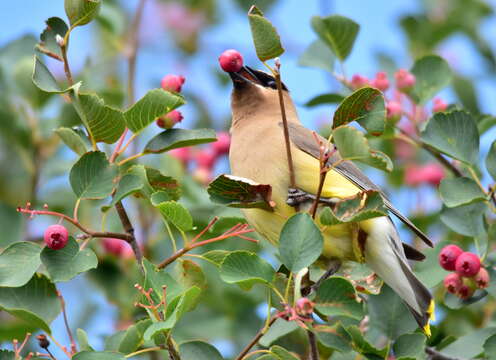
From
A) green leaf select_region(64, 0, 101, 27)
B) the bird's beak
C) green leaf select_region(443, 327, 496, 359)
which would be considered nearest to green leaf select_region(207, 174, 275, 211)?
green leaf select_region(64, 0, 101, 27)

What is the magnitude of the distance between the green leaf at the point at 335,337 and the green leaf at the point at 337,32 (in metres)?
1.77

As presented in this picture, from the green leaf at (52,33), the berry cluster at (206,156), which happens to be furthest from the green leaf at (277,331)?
the berry cluster at (206,156)

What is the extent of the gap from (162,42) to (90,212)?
2221 millimetres

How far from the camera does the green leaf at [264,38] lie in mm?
2752

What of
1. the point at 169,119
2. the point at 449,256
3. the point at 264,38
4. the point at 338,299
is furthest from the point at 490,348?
the point at 169,119

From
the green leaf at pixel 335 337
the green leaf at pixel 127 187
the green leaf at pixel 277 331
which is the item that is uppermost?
the green leaf at pixel 127 187

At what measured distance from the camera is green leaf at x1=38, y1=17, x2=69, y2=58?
320cm

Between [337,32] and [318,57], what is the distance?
179mm

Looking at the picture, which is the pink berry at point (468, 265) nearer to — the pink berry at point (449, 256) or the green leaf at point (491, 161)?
the pink berry at point (449, 256)

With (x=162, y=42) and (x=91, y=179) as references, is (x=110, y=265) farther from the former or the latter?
(x=162, y=42)

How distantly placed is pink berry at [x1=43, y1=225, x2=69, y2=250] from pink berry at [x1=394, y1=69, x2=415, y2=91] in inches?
79.4

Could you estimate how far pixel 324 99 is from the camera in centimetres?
434

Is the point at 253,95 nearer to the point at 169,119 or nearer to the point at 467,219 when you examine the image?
the point at 169,119

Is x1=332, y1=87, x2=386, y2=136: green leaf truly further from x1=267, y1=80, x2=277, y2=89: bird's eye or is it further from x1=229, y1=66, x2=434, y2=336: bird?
x1=267, y1=80, x2=277, y2=89: bird's eye
